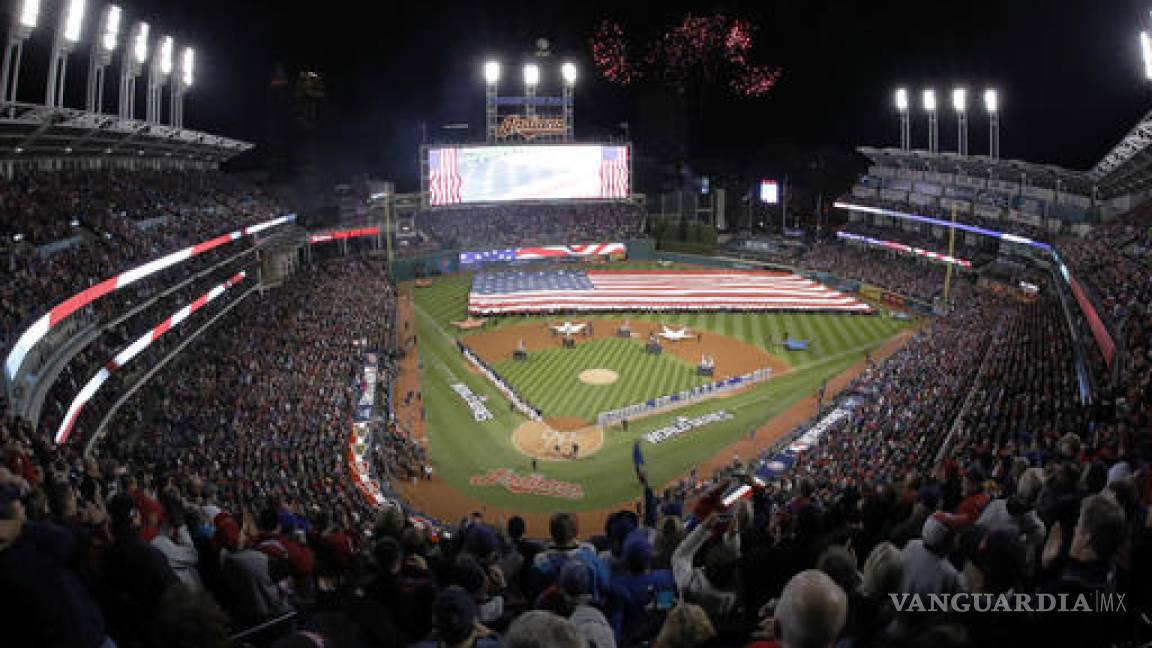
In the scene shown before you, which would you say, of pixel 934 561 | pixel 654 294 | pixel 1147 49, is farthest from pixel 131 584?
pixel 654 294

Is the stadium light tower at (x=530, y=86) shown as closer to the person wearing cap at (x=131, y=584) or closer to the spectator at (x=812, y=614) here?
the person wearing cap at (x=131, y=584)

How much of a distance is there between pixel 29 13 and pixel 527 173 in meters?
43.3

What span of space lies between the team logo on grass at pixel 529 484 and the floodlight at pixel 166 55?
1246 inches

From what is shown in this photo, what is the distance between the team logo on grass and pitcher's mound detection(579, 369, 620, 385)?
10.6 metres

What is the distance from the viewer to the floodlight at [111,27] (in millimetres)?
34000

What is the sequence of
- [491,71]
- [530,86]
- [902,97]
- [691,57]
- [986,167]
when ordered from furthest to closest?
[691,57]
[530,86]
[491,71]
[902,97]
[986,167]

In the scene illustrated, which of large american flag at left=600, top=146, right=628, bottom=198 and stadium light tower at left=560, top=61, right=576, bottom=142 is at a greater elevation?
stadium light tower at left=560, top=61, right=576, bottom=142

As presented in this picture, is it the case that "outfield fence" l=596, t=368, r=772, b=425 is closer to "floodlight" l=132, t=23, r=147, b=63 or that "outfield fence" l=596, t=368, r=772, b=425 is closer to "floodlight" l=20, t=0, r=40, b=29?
"floodlight" l=20, t=0, r=40, b=29

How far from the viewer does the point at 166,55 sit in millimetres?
42594

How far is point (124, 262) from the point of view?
31562 millimetres

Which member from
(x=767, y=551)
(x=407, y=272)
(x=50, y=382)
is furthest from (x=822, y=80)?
(x=767, y=551)

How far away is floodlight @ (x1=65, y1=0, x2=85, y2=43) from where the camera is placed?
29.9m

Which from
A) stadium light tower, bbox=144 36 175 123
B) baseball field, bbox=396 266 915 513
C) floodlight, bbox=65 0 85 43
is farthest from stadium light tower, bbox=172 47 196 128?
baseball field, bbox=396 266 915 513

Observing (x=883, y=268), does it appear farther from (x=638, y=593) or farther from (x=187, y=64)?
(x=638, y=593)
